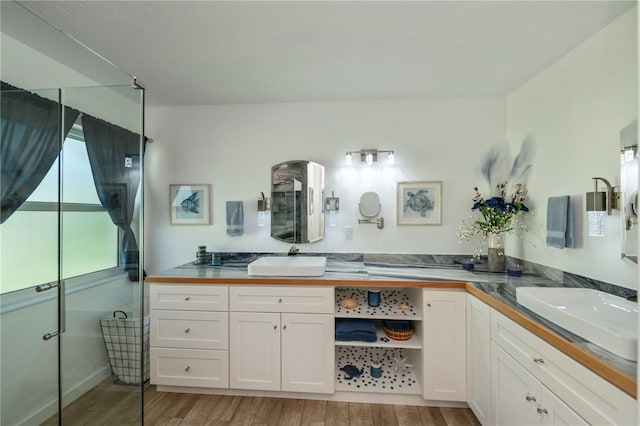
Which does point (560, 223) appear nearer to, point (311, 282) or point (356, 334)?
point (356, 334)

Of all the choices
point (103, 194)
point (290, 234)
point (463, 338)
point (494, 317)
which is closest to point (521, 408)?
point (494, 317)

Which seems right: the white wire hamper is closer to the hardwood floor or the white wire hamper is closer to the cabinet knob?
the hardwood floor

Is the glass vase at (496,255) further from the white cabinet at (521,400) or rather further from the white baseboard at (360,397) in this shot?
the white baseboard at (360,397)

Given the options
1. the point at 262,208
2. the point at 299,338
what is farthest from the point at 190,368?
the point at 262,208

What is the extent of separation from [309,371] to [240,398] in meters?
0.57

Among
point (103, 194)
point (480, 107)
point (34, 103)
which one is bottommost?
point (103, 194)

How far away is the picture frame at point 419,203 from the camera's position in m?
2.52

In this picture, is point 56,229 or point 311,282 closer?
point 56,229

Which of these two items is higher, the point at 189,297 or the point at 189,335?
the point at 189,297

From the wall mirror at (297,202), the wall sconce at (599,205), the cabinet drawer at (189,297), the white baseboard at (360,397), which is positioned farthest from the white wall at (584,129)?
the cabinet drawer at (189,297)

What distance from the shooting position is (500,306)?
4.83 ft

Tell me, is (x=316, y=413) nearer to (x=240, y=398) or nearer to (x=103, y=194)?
(x=240, y=398)

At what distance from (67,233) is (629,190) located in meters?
3.10

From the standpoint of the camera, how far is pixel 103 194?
6.18ft
